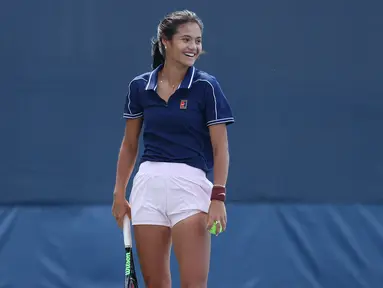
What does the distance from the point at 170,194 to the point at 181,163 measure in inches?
5.5

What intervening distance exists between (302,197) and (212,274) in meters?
0.73

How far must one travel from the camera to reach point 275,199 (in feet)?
17.2

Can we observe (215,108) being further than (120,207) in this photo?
No

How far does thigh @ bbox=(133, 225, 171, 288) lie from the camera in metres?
3.58

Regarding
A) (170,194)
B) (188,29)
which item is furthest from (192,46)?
(170,194)

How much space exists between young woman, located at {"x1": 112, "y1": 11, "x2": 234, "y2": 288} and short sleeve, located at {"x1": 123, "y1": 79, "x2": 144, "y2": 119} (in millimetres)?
23

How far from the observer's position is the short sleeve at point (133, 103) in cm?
371

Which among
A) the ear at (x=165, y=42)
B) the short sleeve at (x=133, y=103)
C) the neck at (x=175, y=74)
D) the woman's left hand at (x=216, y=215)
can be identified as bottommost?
the woman's left hand at (x=216, y=215)

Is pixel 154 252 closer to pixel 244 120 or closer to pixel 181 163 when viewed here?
pixel 181 163

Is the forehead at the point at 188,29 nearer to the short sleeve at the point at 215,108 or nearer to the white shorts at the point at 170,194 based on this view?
the short sleeve at the point at 215,108

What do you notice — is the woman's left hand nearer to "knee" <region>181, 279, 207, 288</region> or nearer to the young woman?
the young woman

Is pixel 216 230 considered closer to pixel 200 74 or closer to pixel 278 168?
pixel 200 74

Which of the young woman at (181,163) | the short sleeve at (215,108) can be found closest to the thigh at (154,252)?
the young woman at (181,163)

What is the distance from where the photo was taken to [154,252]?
359cm
